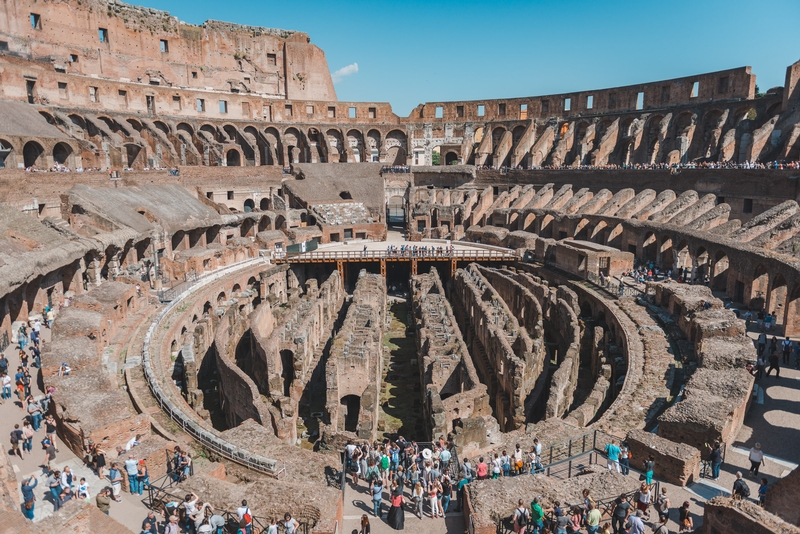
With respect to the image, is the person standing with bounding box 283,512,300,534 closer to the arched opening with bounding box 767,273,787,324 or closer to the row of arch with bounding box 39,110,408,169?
the arched opening with bounding box 767,273,787,324

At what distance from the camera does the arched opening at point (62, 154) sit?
34.9m

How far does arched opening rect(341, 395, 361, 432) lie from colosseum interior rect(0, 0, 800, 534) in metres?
0.09

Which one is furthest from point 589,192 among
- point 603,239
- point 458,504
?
point 458,504

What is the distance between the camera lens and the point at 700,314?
18016 mm

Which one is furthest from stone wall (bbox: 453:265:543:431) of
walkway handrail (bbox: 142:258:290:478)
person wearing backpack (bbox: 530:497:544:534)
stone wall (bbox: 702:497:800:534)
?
stone wall (bbox: 702:497:800:534)

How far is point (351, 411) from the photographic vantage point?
18641 millimetres

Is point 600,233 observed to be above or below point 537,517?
above

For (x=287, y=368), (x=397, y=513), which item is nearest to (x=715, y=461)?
(x=397, y=513)

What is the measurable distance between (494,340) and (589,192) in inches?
876

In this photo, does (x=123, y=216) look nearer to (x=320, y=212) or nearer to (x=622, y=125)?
(x=320, y=212)

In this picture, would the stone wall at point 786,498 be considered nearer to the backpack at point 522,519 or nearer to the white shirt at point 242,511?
the backpack at point 522,519

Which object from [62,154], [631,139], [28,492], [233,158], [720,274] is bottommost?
[28,492]

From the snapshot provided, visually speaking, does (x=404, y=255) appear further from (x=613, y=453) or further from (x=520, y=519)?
(x=520, y=519)

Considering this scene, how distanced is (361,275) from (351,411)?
13.6m
